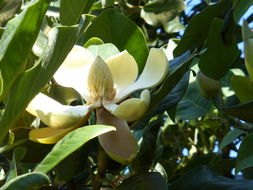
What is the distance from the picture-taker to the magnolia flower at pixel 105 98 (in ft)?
2.32

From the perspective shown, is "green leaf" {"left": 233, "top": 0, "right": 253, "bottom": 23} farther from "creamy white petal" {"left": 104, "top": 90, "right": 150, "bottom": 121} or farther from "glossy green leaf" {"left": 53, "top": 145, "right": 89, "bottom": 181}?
"glossy green leaf" {"left": 53, "top": 145, "right": 89, "bottom": 181}

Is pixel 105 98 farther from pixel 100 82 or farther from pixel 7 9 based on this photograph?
pixel 7 9

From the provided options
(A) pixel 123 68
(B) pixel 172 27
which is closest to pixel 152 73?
(A) pixel 123 68

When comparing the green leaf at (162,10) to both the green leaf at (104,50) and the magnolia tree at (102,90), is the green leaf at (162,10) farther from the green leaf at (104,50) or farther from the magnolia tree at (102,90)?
the green leaf at (104,50)

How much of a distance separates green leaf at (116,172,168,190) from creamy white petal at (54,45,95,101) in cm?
16

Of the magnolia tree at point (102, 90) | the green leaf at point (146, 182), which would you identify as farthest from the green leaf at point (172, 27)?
the green leaf at point (146, 182)

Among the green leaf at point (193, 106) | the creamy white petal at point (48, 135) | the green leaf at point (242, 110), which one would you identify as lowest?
the green leaf at point (193, 106)

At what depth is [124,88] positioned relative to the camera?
83 cm

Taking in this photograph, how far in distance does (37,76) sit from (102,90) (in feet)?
0.63

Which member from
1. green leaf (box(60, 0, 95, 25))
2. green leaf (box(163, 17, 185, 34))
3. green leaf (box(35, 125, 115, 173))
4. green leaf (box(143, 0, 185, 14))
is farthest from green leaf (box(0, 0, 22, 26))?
green leaf (box(163, 17, 185, 34))

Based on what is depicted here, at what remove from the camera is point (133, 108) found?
2.27 feet

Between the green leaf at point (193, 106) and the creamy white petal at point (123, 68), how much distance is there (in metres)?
0.45

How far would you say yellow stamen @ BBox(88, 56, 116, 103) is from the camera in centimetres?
77

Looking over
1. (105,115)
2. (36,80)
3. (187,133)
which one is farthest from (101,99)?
(187,133)
